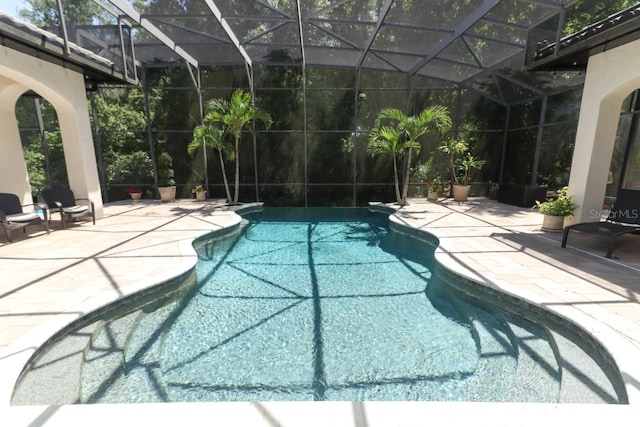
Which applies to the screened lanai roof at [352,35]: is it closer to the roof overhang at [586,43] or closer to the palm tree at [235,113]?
the roof overhang at [586,43]

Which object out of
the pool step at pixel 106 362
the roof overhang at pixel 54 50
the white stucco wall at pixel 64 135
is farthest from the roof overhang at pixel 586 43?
the white stucco wall at pixel 64 135

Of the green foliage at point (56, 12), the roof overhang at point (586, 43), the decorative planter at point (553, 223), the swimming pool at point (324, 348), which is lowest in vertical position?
the swimming pool at point (324, 348)

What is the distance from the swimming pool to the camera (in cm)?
270

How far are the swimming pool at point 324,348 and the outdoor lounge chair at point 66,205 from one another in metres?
4.33

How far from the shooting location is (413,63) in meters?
10.7

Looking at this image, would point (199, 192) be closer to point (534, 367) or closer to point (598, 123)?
point (534, 367)

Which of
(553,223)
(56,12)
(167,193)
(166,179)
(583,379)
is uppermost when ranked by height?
(56,12)

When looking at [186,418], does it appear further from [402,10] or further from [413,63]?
[413,63]

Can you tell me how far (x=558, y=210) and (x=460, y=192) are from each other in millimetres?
4978

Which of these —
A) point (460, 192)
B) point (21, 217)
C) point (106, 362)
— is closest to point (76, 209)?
point (21, 217)

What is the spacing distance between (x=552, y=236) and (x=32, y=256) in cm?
995

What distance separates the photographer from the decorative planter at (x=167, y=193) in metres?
11.5

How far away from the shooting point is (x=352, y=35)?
29.2ft

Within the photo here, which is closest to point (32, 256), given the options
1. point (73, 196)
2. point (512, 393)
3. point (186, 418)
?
point (73, 196)
